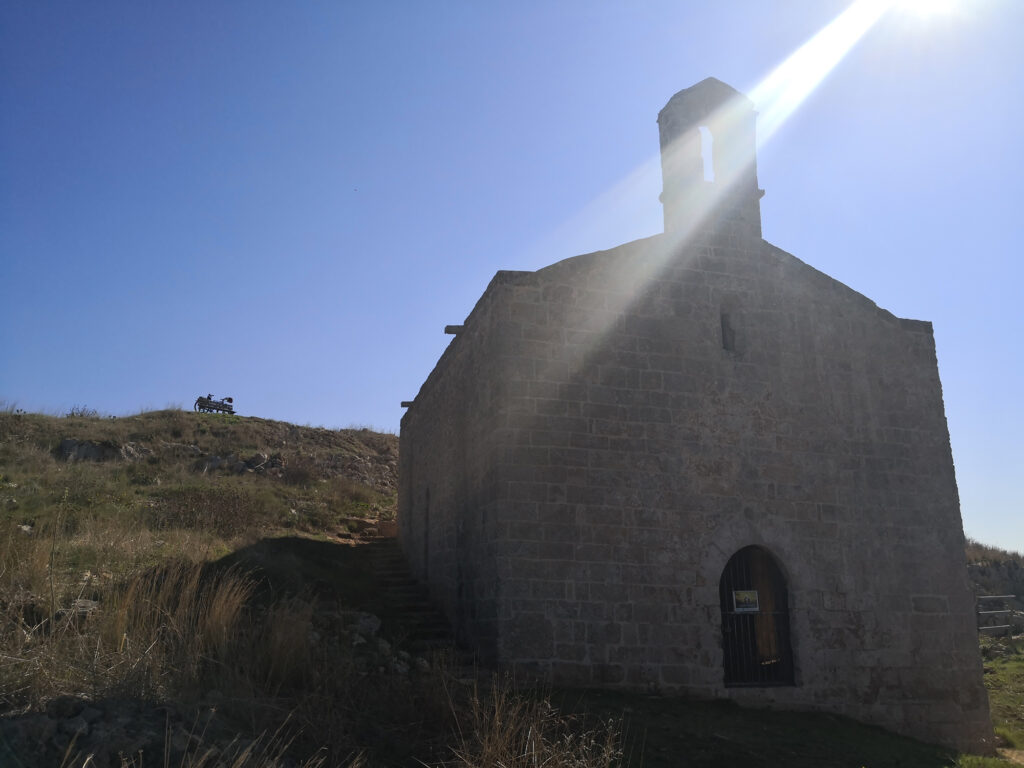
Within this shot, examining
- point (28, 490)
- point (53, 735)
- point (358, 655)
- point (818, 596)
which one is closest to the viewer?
point (53, 735)

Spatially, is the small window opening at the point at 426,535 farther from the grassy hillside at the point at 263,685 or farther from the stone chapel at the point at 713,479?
the stone chapel at the point at 713,479

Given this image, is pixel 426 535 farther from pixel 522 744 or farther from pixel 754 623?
pixel 522 744

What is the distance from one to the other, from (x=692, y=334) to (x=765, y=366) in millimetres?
1212

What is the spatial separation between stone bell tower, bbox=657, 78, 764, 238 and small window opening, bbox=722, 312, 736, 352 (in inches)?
55.5

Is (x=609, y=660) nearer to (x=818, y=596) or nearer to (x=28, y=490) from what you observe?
(x=818, y=596)

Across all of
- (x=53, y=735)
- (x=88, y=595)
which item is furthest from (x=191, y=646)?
(x=88, y=595)

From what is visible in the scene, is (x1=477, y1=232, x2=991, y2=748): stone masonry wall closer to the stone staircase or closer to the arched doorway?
the arched doorway

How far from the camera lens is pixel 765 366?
437 inches

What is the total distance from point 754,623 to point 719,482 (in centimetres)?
191

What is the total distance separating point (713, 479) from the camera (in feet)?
34.0

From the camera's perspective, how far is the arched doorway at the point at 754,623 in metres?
10.1

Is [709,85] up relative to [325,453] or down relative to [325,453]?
up

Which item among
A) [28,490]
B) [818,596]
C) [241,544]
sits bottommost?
[818,596]

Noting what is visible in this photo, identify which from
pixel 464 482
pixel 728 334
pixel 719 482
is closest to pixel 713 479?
pixel 719 482
